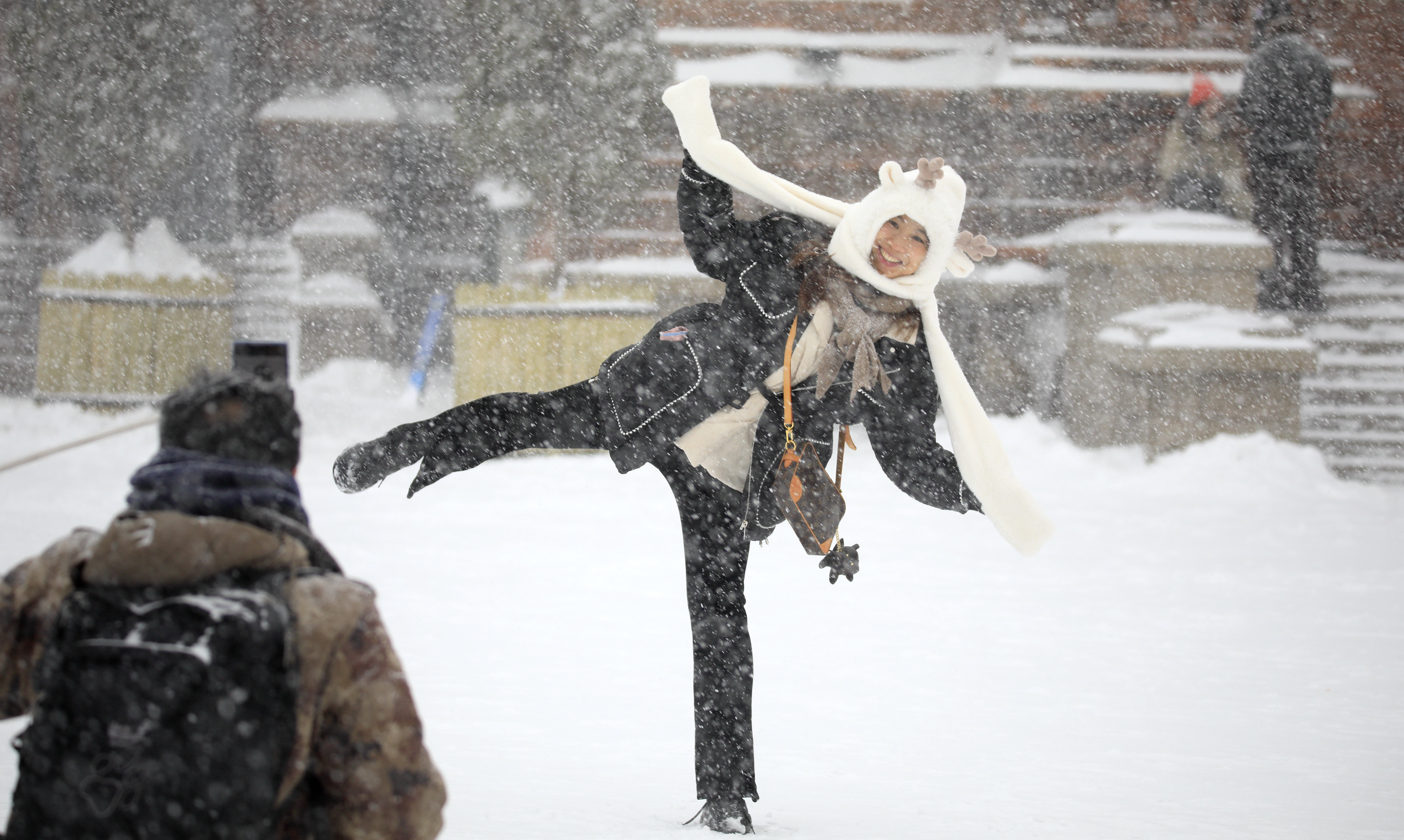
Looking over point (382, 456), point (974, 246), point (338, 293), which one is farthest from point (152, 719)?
point (338, 293)

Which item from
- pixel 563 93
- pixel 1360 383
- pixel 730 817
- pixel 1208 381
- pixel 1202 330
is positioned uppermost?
pixel 563 93

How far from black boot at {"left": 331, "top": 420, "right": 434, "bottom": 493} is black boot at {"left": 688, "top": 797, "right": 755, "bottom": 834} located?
1.18 metres

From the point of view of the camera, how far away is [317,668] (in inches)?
62.7

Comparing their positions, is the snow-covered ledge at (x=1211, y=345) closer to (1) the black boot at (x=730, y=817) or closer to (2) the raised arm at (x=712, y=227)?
(2) the raised arm at (x=712, y=227)

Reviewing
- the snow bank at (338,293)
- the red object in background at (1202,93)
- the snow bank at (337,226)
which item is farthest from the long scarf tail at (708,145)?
the snow bank at (337,226)

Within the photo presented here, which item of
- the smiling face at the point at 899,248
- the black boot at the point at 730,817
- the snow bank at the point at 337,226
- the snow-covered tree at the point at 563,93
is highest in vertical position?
the snow-covered tree at the point at 563,93

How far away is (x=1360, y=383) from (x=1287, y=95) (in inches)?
104

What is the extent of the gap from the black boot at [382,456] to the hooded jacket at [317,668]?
1343 mm

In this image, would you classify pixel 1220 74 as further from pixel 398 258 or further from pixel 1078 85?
pixel 398 258

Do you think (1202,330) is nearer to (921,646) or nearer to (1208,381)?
(1208,381)

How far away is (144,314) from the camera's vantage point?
33.7 feet

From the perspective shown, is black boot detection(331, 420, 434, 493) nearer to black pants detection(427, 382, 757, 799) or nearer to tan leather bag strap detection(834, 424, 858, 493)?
black pants detection(427, 382, 757, 799)

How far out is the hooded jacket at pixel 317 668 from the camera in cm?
156

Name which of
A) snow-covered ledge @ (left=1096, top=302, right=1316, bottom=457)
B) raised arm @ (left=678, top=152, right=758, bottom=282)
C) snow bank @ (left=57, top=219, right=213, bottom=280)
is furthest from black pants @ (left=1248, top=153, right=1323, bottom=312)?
snow bank @ (left=57, top=219, right=213, bottom=280)
